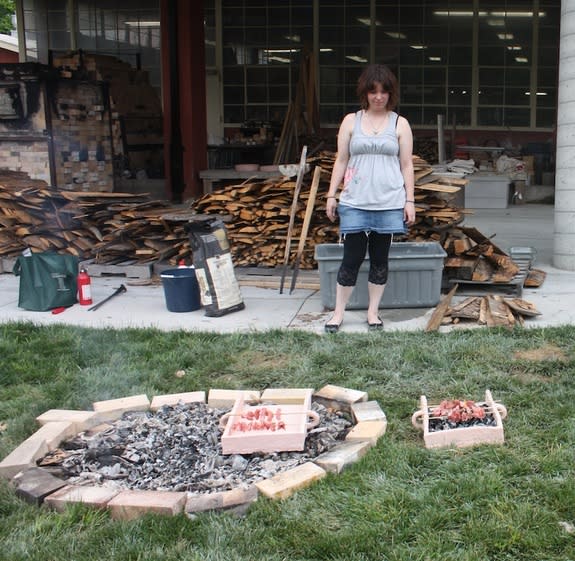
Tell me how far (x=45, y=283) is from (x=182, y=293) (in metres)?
1.05

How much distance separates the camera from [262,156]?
44.3 ft

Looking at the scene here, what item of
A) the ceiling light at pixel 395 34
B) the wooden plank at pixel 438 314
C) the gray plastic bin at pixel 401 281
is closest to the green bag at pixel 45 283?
the gray plastic bin at pixel 401 281

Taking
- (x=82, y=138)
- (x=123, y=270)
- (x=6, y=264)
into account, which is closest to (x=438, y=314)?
(x=123, y=270)

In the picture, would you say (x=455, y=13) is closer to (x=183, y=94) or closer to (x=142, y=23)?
(x=142, y=23)

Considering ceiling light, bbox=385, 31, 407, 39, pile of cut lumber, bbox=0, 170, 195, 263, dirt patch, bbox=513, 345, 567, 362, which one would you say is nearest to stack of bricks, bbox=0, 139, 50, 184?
pile of cut lumber, bbox=0, 170, 195, 263

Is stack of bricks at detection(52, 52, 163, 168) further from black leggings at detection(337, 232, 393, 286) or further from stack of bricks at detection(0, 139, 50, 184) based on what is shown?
black leggings at detection(337, 232, 393, 286)

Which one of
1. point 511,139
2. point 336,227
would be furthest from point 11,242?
point 511,139

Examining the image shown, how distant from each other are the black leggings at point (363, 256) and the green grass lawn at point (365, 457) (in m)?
0.42

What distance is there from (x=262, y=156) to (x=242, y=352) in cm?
904

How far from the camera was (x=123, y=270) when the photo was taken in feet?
24.0

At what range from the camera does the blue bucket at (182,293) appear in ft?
19.5

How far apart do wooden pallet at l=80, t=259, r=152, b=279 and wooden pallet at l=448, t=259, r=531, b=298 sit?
2668 mm

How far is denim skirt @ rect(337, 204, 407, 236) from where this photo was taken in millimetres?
5133

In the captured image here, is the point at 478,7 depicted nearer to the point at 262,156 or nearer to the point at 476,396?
the point at 262,156
